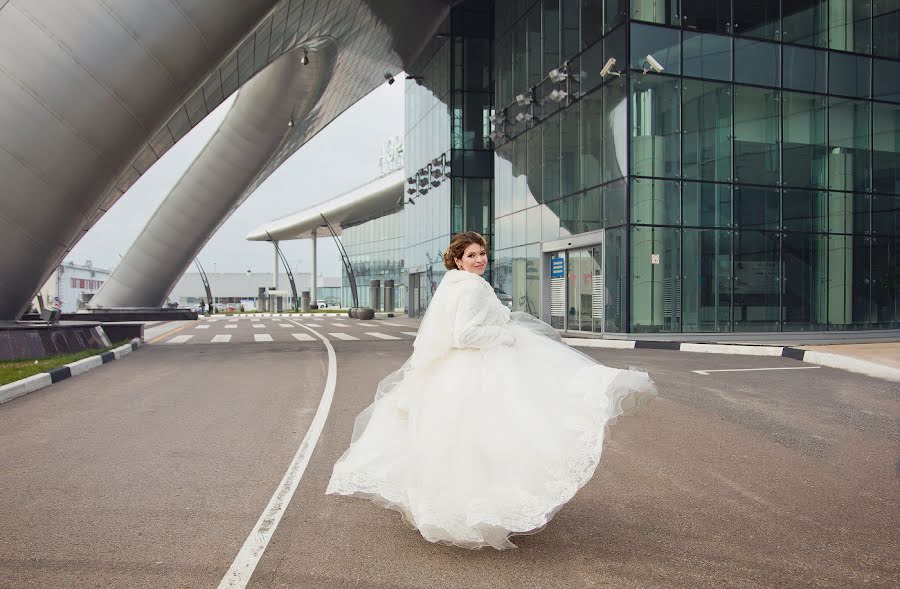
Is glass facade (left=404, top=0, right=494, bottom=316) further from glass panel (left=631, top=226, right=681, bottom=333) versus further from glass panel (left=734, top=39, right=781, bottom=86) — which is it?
glass panel (left=734, top=39, right=781, bottom=86)

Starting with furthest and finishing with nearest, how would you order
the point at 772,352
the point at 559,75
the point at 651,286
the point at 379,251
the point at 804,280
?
the point at 379,251, the point at 559,75, the point at 804,280, the point at 651,286, the point at 772,352

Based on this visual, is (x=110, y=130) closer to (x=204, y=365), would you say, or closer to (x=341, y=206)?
(x=204, y=365)

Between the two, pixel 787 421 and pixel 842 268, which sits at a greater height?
pixel 842 268

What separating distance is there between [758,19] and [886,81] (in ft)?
18.1

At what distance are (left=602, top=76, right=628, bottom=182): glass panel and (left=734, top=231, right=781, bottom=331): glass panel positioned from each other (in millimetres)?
4316

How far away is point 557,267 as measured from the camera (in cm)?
2442

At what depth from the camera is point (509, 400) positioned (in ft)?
11.7

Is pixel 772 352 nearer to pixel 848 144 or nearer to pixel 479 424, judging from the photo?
pixel 848 144

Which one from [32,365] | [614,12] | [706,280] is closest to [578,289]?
[706,280]

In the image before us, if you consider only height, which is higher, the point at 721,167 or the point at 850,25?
the point at 850,25

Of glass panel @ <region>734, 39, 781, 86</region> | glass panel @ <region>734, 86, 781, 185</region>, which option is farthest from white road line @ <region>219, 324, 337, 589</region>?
glass panel @ <region>734, 39, 781, 86</region>

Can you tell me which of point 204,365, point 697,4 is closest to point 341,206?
point 697,4

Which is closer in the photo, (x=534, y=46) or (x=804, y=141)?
(x=804, y=141)

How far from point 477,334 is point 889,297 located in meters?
23.8
